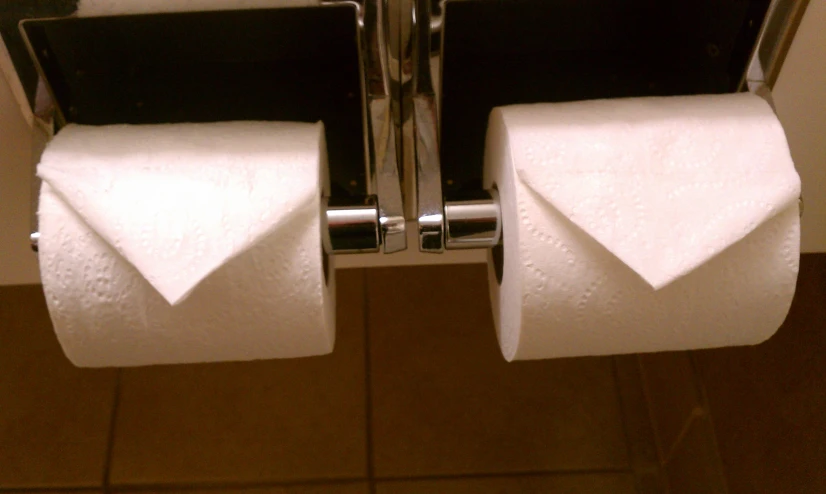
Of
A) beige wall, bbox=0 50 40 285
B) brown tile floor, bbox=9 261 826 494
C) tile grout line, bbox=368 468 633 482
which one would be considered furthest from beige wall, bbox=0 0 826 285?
tile grout line, bbox=368 468 633 482

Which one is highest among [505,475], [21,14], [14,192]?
[21,14]

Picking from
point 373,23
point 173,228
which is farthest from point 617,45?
point 173,228

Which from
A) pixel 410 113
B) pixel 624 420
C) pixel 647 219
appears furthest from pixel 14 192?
pixel 624 420

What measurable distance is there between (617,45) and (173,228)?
0.25 meters

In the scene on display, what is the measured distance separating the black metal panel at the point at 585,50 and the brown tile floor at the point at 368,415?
23 centimetres

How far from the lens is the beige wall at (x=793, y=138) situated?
13.6 inches

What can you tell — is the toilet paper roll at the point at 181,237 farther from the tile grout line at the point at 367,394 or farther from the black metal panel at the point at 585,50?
the tile grout line at the point at 367,394

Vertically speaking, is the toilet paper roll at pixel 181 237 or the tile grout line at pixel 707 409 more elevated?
the toilet paper roll at pixel 181 237

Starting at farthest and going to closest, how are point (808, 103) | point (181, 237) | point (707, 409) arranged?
point (707, 409) → point (808, 103) → point (181, 237)

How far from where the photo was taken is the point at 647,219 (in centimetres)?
28

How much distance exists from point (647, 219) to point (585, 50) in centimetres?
12

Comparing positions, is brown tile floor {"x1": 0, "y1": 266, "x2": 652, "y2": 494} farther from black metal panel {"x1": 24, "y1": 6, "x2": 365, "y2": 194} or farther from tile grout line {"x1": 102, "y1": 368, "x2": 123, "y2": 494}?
black metal panel {"x1": 24, "y1": 6, "x2": 365, "y2": 194}

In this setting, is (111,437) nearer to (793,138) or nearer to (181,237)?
(181,237)

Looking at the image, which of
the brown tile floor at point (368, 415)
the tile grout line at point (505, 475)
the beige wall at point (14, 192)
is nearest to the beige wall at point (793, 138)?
the beige wall at point (14, 192)
